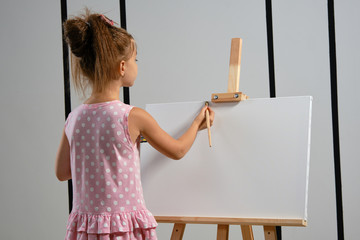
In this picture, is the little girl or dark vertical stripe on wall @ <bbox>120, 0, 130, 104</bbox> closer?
the little girl

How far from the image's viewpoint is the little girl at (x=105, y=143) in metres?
1.41

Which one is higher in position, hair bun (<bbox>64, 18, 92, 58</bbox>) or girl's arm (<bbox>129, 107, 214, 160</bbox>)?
hair bun (<bbox>64, 18, 92, 58</bbox>)

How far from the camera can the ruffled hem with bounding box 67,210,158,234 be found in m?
1.40

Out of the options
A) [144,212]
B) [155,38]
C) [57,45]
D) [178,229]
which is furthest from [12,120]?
[144,212]

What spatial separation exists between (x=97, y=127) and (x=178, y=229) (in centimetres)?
66

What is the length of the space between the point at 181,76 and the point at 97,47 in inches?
62.3

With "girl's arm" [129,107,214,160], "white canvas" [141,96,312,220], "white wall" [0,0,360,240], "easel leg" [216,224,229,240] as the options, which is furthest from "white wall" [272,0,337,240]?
"girl's arm" [129,107,214,160]

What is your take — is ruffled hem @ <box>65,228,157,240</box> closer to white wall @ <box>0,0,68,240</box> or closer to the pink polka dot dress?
the pink polka dot dress

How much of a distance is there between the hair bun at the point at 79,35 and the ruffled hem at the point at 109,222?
54cm

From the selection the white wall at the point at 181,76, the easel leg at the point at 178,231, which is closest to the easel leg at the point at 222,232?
the easel leg at the point at 178,231

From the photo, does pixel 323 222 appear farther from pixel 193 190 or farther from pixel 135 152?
pixel 135 152

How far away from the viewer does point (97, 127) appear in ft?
4.66

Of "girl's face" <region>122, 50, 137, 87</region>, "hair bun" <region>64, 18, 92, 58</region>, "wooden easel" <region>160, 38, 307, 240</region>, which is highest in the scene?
"hair bun" <region>64, 18, 92, 58</region>

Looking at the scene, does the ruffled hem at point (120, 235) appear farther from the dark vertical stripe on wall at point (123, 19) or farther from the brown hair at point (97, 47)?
the dark vertical stripe on wall at point (123, 19)
